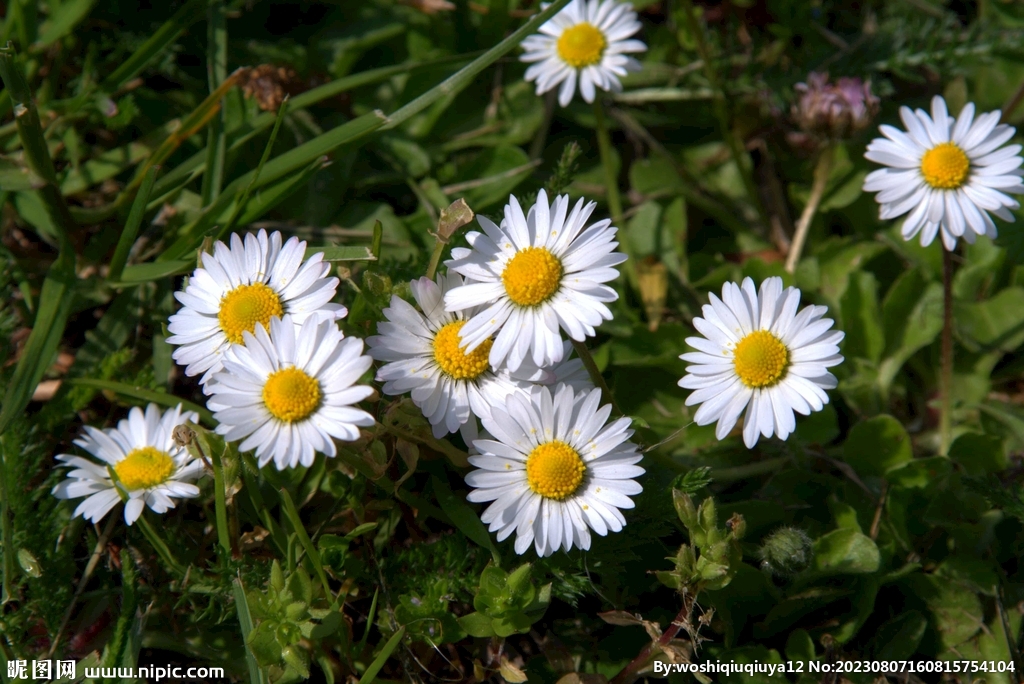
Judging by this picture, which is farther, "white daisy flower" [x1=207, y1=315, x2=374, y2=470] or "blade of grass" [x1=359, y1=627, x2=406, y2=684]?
"blade of grass" [x1=359, y1=627, x2=406, y2=684]

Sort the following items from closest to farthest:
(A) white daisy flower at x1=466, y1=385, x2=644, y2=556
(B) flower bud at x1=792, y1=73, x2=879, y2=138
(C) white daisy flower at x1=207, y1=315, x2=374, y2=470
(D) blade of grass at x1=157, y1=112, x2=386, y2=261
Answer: (C) white daisy flower at x1=207, y1=315, x2=374, y2=470 → (A) white daisy flower at x1=466, y1=385, x2=644, y2=556 → (D) blade of grass at x1=157, y1=112, x2=386, y2=261 → (B) flower bud at x1=792, y1=73, x2=879, y2=138

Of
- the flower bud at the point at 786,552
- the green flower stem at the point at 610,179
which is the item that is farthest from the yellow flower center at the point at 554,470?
the green flower stem at the point at 610,179

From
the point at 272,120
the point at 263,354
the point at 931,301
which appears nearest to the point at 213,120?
the point at 272,120

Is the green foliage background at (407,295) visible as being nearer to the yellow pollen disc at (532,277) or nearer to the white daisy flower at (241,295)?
the white daisy flower at (241,295)

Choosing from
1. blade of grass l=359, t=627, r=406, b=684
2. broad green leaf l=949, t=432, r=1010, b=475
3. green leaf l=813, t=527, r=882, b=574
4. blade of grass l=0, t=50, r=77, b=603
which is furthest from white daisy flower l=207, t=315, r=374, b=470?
broad green leaf l=949, t=432, r=1010, b=475

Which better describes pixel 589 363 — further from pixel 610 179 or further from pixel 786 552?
pixel 610 179

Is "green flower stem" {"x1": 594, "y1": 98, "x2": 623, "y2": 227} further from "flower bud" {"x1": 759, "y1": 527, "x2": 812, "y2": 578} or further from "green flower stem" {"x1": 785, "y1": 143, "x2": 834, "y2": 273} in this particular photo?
"flower bud" {"x1": 759, "y1": 527, "x2": 812, "y2": 578}
